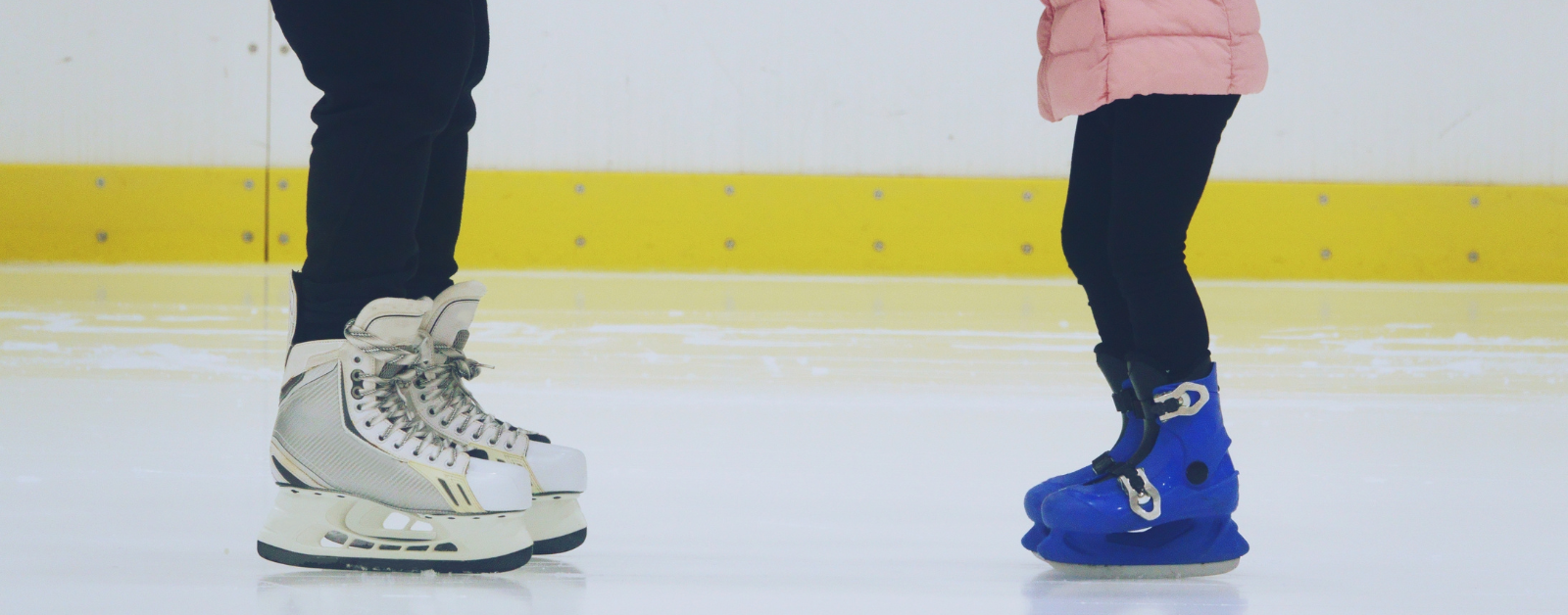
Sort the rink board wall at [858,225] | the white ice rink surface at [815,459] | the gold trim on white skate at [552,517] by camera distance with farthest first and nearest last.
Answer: the rink board wall at [858,225] → the gold trim on white skate at [552,517] → the white ice rink surface at [815,459]

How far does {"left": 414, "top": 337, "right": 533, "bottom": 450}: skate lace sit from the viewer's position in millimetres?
→ 865

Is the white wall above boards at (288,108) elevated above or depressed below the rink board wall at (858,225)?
above

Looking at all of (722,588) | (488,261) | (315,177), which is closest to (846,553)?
(722,588)

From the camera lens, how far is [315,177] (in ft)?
2.75

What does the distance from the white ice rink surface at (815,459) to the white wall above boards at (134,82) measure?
1.74 m

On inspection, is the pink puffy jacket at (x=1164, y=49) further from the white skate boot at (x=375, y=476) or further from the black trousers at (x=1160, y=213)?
the white skate boot at (x=375, y=476)

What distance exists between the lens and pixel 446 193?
0.96 m

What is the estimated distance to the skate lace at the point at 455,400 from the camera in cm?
87

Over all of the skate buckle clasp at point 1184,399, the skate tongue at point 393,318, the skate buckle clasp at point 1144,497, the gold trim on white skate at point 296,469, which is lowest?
the gold trim on white skate at point 296,469

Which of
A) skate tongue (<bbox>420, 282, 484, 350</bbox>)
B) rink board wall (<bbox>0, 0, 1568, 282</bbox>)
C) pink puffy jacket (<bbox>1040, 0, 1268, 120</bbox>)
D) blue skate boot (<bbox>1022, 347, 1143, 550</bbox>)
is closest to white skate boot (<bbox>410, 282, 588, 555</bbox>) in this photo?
skate tongue (<bbox>420, 282, 484, 350</bbox>)

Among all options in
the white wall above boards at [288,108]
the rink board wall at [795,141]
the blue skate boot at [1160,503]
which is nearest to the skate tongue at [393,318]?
the blue skate boot at [1160,503]

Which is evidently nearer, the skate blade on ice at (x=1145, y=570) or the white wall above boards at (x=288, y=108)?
the skate blade on ice at (x=1145, y=570)

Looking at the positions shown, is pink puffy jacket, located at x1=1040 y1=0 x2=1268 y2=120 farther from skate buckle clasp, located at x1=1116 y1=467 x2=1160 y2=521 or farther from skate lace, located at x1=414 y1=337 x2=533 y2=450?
skate lace, located at x1=414 y1=337 x2=533 y2=450

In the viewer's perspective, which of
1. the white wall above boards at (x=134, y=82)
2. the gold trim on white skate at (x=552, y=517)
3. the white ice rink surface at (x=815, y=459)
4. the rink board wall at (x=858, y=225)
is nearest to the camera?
the white ice rink surface at (x=815, y=459)
